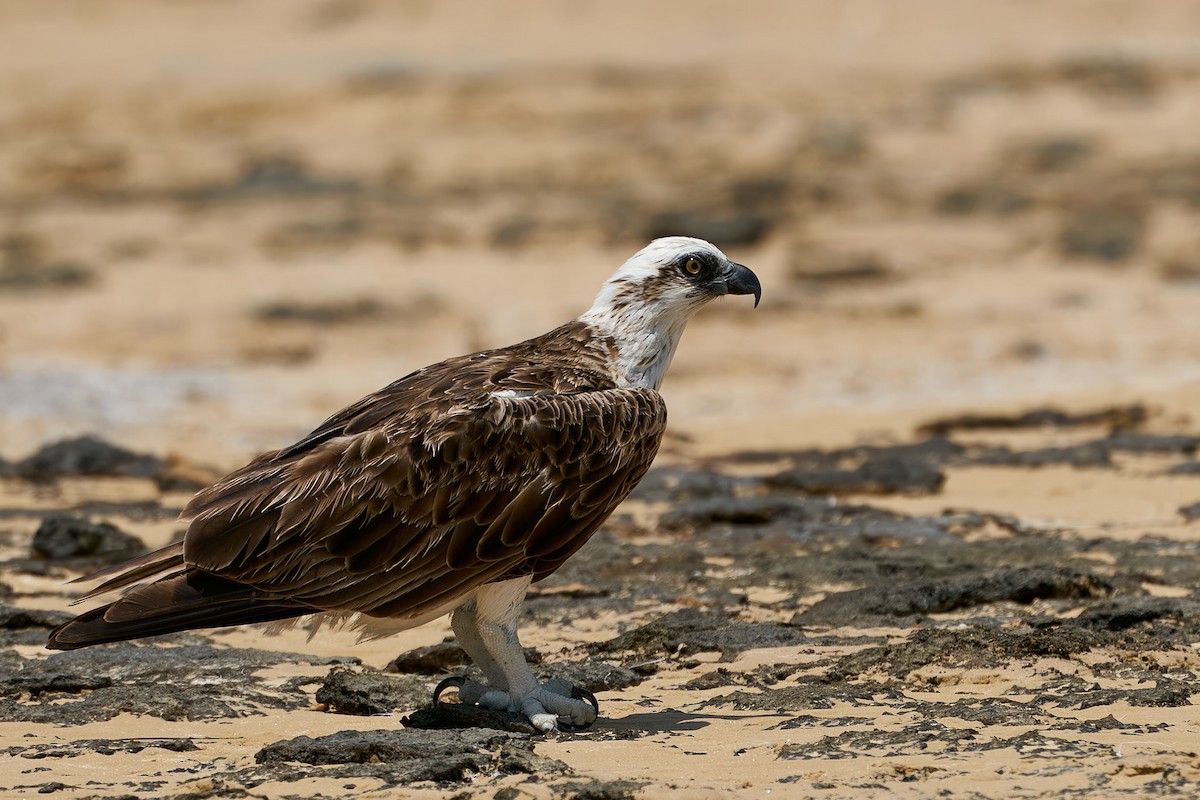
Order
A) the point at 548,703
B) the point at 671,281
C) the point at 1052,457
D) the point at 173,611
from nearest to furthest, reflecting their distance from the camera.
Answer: the point at 173,611, the point at 548,703, the point at 671,281, the point at 1052,457

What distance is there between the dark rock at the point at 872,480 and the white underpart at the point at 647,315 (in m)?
3.85

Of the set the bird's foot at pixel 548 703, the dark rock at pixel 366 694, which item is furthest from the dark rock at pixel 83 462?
the bird's foot at pixel 548 703

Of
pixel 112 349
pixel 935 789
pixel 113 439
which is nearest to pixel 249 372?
pixel 112 349

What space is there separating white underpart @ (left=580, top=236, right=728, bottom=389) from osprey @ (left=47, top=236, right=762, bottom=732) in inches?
15.9

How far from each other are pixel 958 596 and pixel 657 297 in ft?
6.75

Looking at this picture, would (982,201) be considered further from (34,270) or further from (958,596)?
(958,596)

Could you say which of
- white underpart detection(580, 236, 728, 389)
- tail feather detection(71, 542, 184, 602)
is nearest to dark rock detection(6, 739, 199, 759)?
tail feather detection(71, 542, 184, 602)

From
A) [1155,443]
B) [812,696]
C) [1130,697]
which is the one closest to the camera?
[1130,697]

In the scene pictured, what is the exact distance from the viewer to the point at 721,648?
7953 mm

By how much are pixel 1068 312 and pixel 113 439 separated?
10394mm

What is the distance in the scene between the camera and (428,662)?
796cm

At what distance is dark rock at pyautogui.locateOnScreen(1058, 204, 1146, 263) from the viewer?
21594mm

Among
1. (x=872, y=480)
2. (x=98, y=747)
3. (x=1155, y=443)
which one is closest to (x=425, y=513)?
(x=98, y=747)

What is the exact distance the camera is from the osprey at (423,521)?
6633 millimetres
